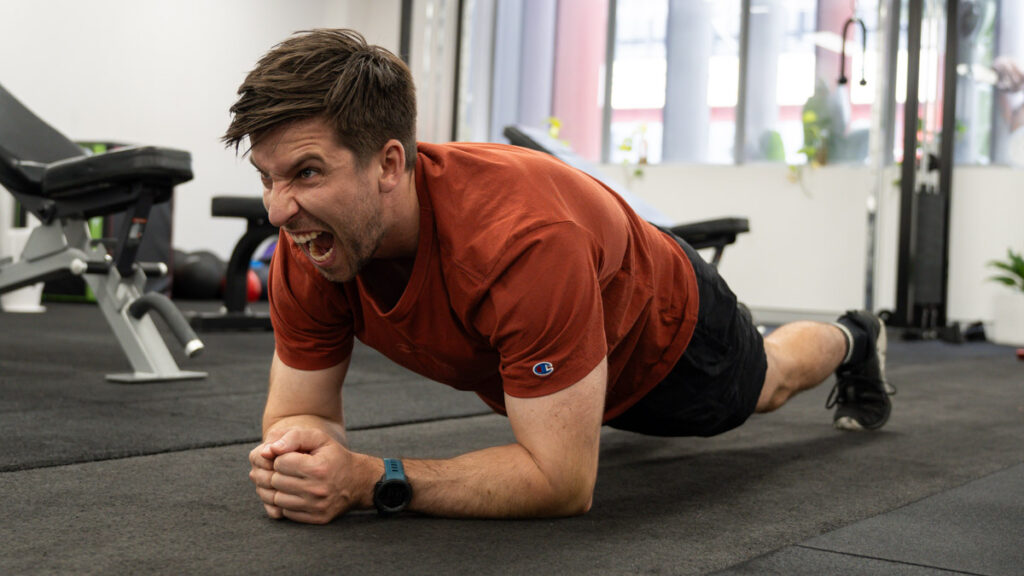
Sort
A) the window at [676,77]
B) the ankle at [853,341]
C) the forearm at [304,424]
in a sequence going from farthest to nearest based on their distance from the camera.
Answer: the window at [676,77] < the ankle at [853,341] < the forearm at [304,424]

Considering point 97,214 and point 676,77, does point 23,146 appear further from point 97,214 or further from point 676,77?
point 676,77

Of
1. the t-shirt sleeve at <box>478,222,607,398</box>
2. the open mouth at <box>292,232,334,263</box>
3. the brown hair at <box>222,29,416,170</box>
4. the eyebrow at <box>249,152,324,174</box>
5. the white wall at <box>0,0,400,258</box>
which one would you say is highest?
the white wall at <box>0,0,400,258</box>

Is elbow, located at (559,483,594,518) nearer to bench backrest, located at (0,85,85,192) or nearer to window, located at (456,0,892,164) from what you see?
bench backrest, located at (0,85,85,192)

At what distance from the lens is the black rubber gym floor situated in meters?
1.14

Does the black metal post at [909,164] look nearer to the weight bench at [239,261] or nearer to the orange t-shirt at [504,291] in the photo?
the weight bench at [239,261]

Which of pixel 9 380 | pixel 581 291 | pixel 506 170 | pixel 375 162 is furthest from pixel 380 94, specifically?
pixel 9 380

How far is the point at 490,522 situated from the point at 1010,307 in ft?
16.1

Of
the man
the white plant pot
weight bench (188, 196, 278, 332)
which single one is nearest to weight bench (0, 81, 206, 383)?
the man

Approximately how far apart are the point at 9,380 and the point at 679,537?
1.97m

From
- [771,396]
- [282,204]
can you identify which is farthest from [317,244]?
[771,396]

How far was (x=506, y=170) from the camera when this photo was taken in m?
1.24

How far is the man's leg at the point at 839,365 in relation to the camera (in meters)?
1.91

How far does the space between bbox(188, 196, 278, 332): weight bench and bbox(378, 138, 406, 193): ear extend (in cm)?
303

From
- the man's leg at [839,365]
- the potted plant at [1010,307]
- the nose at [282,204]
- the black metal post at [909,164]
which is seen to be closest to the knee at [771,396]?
the man's leg at [839,365]
